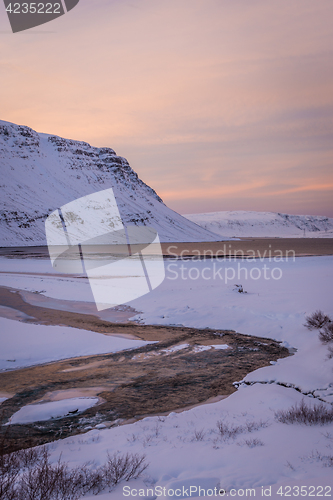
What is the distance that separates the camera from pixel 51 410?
6457 millimetres

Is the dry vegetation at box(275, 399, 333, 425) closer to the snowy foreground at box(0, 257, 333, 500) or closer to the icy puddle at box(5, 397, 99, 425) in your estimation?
the snowy foreground at box(0, 257, 333, 500)

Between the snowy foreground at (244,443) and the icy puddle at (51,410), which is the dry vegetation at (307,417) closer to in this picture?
the snowy foreground at (244,443)

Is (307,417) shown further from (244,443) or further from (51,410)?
(51,410)

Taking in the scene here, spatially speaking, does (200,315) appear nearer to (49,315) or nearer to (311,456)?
(49,315)

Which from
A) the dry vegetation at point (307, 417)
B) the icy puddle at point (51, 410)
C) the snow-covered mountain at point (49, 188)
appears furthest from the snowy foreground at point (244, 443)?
the snow-covered mountain at point (49, 188)

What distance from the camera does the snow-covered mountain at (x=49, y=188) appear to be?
388ft

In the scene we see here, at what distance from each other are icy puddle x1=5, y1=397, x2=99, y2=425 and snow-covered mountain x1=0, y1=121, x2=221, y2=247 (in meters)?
109

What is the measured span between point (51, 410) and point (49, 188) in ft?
501

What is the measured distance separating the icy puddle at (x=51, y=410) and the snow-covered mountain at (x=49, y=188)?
10869 cm

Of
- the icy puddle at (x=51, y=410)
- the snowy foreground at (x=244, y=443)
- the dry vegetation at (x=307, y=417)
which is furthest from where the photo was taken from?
the icy puddle at (x=51, y=410)

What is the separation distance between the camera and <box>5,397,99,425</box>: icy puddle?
20.2ft

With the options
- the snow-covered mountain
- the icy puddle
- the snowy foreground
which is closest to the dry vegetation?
the snowy foreground

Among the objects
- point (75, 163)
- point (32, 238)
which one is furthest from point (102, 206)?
point (32, 238)

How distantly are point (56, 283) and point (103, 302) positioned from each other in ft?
24.3
